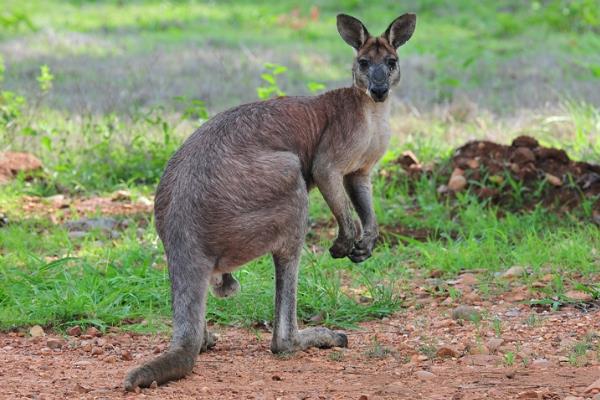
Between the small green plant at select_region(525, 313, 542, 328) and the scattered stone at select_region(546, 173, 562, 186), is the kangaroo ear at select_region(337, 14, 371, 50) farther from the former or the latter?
the scattered stone at select_region(546, 173, 562, 186)

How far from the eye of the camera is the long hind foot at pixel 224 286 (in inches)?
203

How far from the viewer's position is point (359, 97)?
5.44 metres

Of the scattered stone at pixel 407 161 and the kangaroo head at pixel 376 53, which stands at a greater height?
the kangaroo head at pixel 376 53

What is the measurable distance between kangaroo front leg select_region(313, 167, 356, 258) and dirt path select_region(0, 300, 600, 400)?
0.46 meters

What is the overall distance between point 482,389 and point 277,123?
166 centimetres

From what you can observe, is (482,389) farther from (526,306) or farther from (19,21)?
(19,21)

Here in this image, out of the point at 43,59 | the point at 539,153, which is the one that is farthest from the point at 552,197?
the point at 43,59

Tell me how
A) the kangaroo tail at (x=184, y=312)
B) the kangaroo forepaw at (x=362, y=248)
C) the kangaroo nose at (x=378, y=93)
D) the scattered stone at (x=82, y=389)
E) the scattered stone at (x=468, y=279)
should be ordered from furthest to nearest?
the scattered stone at (x=468, y=279)
the kangaroo forepaw at (x=362, y=248)
the kangaroo nose at (x=378, y=93)
the kangaroo tail at (x=184, y=312)
the scattered stone at (x=82, y=389)

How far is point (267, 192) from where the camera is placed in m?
4.76

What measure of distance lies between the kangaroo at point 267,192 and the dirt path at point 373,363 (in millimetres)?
174

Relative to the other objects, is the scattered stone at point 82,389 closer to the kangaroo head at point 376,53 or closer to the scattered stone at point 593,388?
the scattered stone at point 593,388

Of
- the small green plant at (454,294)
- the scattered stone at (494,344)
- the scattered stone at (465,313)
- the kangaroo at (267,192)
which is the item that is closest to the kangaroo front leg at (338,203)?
the kangaroo at (267,192)

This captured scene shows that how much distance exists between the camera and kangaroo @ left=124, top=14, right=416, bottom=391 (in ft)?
15.2

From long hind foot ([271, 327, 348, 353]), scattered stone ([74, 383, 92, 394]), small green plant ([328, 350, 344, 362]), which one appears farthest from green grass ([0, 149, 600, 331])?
scattered stone ([74, 383, 92, 394])
